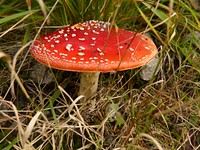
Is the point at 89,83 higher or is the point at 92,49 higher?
the point at 92,49

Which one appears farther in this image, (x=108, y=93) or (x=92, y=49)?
(x=108, y=93)

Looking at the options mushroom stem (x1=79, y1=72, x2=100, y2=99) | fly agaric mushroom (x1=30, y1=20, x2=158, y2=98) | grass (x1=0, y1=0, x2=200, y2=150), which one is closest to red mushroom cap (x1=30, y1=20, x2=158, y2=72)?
fly agaric mushroom (x1=30, y1=20, x2=158, y2=98)

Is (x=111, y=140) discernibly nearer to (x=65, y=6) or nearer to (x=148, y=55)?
(x=148, y=55)

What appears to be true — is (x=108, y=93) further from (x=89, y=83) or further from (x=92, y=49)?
(x=92, y=49)

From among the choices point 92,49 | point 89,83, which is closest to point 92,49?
point 92,49

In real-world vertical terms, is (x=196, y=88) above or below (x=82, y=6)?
below

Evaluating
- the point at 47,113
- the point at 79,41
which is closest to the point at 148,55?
the point at 79,41

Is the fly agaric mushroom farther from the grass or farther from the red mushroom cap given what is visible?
the grass
